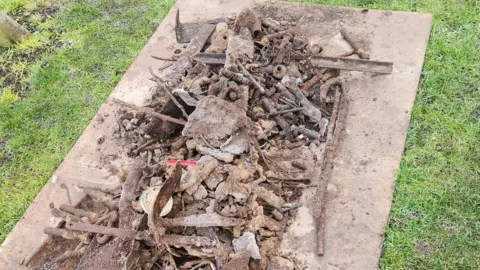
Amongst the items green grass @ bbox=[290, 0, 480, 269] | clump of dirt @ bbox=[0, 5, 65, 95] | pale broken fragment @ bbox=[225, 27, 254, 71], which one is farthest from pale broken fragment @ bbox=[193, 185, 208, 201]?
clump of dirt @ bbox=[0, 5, 65, 95]

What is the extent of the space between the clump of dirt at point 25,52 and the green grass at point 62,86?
30mm

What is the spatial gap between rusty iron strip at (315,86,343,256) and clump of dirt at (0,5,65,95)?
4420 millimetres

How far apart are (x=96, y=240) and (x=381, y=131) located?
10.2 ft

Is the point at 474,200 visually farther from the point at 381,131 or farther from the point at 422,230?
the point at 381,131

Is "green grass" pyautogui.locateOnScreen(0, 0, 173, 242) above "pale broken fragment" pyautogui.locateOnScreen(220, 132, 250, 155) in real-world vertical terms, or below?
below

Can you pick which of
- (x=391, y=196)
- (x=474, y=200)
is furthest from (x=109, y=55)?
(x=474, y=200)

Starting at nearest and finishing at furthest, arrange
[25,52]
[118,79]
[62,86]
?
[118,79], [62,86], [25,52]

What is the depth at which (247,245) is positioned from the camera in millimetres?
4105

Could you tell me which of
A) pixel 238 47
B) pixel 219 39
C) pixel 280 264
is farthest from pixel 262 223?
pixel 219 39

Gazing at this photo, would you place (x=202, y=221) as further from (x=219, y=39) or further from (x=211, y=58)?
(x=219, y=39)

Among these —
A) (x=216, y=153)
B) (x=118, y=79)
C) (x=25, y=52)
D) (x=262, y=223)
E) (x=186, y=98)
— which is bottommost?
(x=25, y=52)

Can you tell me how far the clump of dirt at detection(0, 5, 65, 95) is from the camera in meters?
6.92

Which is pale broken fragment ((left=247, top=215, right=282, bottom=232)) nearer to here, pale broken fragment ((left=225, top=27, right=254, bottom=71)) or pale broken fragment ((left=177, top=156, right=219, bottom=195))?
pale broken fragment ((left=177, top=156, right=219, bottom=195))

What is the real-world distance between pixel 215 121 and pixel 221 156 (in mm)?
379
